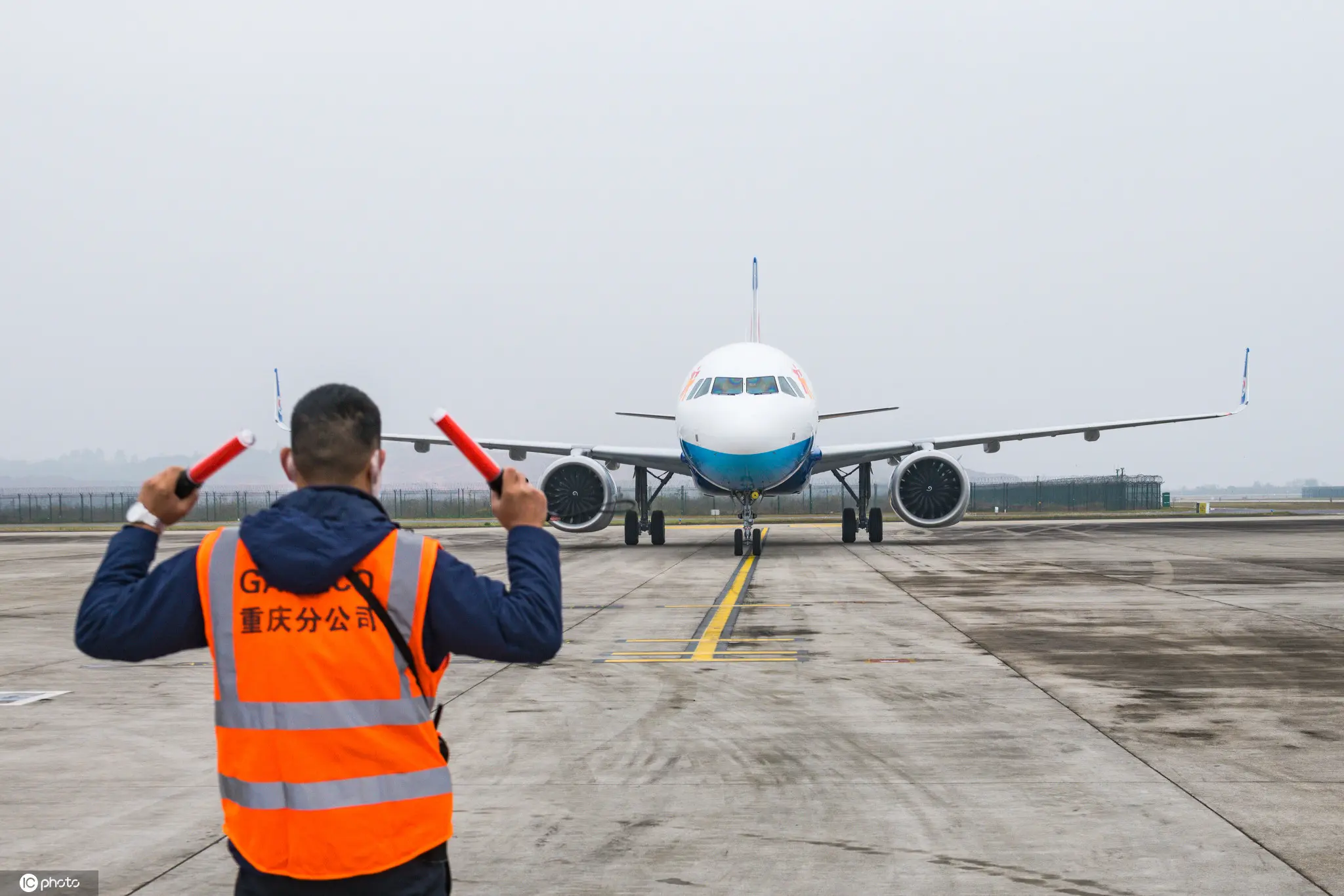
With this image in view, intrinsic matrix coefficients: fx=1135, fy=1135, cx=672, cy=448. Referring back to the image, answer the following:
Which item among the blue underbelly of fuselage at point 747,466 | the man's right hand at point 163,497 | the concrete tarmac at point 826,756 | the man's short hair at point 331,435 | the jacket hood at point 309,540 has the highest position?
Answer: the blue underbelly of fuselage at point 747,466

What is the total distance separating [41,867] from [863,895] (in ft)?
9.84

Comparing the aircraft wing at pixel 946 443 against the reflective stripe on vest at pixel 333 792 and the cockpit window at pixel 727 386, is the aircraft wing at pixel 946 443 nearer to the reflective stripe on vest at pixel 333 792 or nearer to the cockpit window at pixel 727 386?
the cockpit window at pixel 727 386

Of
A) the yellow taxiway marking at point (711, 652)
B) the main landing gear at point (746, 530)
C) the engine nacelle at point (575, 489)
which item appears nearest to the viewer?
the yellow taxiway marking at point (711, 652)

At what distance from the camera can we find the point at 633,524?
2630cm

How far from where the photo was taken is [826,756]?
5734 mm

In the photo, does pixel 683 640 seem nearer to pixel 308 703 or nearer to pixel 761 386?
pixel 308 703

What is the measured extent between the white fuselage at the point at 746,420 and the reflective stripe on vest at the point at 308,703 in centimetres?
1686

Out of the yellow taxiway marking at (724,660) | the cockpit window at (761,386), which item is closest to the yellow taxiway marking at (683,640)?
the yellow taxiway marking at (724,660)

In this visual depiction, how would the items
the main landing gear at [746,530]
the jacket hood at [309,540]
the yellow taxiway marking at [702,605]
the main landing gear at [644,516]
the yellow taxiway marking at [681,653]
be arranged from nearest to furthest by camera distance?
the jacket hood at [309,540], the yellow taxiway marking at [681,653], the yellow taxiway marking at [702,605], the main landing gear at [746,530], the main landing gear at [644,516]

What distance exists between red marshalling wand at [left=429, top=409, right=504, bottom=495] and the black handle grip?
0.59 m

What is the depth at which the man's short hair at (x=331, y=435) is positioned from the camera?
2543 mm

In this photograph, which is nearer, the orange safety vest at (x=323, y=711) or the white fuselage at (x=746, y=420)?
the orange safety vest at (x=323, y=711)

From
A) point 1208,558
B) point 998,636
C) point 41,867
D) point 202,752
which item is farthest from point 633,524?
point 41,867

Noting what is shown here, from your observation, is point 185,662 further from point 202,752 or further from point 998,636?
point 998,636
